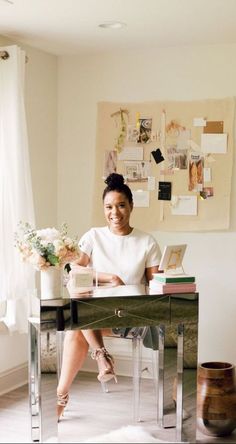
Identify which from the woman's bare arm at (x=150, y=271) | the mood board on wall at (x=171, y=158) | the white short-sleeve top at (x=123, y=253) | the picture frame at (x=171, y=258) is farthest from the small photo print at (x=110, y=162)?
the picture frame at (x=171, y=258)

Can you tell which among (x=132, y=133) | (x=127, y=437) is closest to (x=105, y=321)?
(x=127, y=437)

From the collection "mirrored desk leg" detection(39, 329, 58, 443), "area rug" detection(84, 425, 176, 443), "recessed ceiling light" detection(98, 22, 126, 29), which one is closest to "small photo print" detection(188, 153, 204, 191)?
"recessed ceiling light" detection(98, 22, 126, 29)

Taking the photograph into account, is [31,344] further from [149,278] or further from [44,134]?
[44,134]

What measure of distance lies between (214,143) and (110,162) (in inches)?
32.4

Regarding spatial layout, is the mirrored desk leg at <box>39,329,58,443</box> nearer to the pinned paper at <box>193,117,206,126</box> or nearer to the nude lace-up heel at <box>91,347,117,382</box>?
the nude lace-up heel at <box>91,347,117,382</box>

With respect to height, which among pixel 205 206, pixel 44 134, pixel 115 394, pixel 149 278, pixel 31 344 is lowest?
pixel 115 394

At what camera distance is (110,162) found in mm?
5301

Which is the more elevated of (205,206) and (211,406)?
(205,206)

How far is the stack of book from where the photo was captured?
3.75 m

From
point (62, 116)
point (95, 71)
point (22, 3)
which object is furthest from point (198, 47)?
point (22, 3)

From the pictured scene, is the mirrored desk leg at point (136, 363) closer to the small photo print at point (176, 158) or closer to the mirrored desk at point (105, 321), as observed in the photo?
the mirrored desk at point (105, 321)

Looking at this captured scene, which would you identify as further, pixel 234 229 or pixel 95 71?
pixel 95 71

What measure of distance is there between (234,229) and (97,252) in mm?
1136

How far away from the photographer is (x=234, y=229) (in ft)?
16.2
